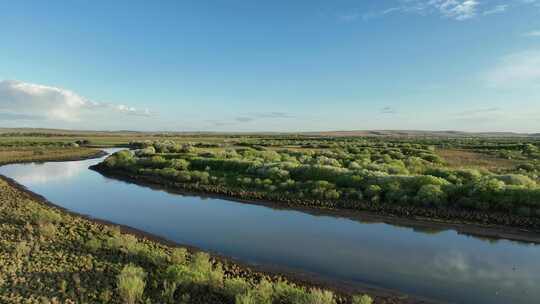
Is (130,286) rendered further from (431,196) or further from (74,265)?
(431,196)

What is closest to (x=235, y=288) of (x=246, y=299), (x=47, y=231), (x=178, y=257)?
(x=246, y=299)

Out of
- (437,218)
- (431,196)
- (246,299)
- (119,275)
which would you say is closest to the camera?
(246,299)

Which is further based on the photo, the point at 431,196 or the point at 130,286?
the point at 431,196

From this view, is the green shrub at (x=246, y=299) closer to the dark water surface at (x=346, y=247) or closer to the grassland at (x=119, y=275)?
the grassland at (x=119, y=275)

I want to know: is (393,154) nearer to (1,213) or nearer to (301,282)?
(301,282)

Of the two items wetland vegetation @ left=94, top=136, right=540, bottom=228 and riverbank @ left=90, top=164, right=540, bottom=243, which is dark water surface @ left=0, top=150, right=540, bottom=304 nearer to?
riverbank @ left=90, top=164, right=540, bottom=243

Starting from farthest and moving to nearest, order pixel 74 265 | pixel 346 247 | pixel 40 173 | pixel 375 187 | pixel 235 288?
pixel 40 173 → pixel 375 187 → pixel 346 247 → pixel 74 265 → pixel 235 288

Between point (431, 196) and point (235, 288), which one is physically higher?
point (431, 196)
